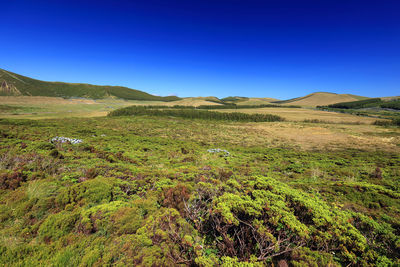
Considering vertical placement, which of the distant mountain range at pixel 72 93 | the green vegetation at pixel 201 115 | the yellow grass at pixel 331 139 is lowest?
the yellow grass at pixel 331 139

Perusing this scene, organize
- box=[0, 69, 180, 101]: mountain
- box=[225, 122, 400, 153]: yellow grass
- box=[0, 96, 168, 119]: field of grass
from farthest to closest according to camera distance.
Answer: box=[0, 69, 180, 101]: mountain
box=[0, 96, 168, 119]: field of grass
box=[225, 122, 400, 153]: yellow grass

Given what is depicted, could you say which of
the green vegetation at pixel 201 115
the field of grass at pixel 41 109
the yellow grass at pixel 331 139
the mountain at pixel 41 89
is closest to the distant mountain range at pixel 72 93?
the mountain at pixel 41 89

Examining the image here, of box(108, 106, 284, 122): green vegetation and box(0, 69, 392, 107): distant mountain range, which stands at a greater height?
box(0, 69, 392, 107): distant mountain range

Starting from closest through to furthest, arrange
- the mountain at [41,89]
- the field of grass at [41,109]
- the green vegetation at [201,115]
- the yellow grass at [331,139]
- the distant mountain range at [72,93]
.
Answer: the yellow grass at [331,139] < the field of grass at [41,109] < the green vegetation at [201,115] < the distant mountain range at [72,93] < the mountain at [41,89]

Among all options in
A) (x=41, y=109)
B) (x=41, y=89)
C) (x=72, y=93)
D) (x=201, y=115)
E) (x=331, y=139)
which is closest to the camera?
(x=331, y=139)

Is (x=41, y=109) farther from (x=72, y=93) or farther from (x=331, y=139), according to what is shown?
(x=72, y=93)

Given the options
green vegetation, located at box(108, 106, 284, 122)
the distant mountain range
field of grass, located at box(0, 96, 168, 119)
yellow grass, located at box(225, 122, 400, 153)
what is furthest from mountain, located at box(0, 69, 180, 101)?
yellow grass, located at box(225, 122, 400, 153)

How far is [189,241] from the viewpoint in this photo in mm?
2787

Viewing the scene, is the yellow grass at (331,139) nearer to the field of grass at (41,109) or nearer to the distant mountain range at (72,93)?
the field of grass at (41,109)

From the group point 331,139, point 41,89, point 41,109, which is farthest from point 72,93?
point 331,139

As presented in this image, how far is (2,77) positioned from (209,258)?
25865cm

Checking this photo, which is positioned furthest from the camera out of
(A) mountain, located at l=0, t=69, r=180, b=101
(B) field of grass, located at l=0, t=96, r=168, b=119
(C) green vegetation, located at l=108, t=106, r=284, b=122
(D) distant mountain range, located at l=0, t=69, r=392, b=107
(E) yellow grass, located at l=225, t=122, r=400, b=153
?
(A) mountain, located at l=0, t=69, r=180, b=101

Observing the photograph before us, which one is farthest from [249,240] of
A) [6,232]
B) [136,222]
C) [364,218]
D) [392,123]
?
[392,123]

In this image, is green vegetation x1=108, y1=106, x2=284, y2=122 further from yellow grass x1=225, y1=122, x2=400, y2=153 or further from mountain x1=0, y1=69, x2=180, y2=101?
mountain x1=0, y1=69, x2=180, y2=101
